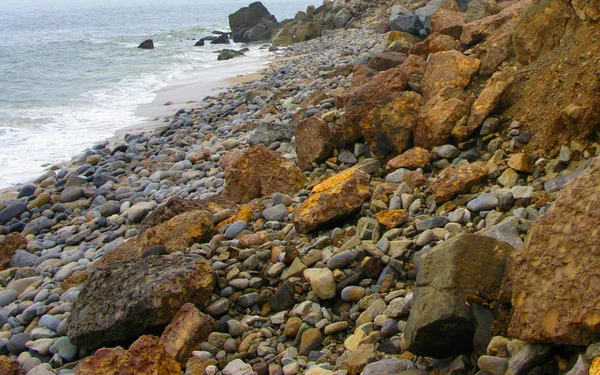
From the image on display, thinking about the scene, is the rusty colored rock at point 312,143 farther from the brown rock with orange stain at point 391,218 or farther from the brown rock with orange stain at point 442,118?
the brown rock with orange stain at point 391,218

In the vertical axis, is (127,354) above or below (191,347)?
above

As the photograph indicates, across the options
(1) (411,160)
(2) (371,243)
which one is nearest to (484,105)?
(1) (411,160)

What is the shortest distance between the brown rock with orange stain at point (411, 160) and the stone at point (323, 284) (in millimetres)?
1516

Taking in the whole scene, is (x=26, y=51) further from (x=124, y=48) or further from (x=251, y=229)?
(x=251, y=229)

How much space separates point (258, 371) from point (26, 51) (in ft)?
84.7

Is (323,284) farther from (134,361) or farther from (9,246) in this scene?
(9,246)

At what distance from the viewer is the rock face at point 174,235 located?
4.44 meters

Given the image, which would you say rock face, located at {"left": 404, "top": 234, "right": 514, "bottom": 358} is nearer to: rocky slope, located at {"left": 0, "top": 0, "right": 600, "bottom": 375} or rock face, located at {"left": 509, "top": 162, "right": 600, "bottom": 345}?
rocky slope, located at {"left": 0, "top": 0, "right": 600, "bottom": 375}

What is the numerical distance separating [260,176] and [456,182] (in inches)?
82.4

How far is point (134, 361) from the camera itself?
2.85 meters

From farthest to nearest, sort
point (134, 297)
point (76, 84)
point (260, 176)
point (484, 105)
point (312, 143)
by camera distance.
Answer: point (76, 84) → point (312, 143) → point (260, 176) → point (484, 105) → point (134, 297)

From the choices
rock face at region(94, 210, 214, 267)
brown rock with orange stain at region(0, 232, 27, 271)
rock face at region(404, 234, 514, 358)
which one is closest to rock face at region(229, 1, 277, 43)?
brown rock with orange stain at region(0, 232, 27, 271)

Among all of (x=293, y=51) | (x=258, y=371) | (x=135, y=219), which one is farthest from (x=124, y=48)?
(x=258, y=371)

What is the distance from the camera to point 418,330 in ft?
7.88
